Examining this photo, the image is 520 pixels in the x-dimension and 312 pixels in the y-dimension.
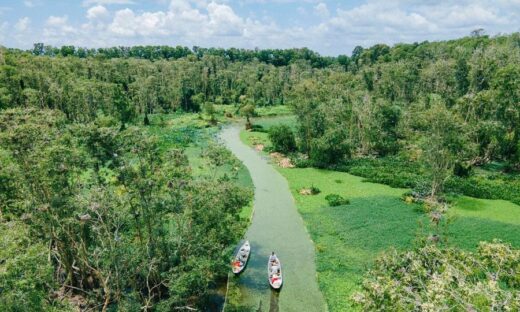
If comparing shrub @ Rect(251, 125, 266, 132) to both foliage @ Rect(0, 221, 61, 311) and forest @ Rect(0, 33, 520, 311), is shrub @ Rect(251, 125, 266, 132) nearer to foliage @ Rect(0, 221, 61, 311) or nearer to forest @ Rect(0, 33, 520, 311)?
forest @ Rect(0, 33, 520, 311)

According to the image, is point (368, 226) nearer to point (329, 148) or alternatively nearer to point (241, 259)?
point (241, 259)

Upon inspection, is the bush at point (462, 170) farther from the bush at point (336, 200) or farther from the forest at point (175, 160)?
the bush at point (336, 200)

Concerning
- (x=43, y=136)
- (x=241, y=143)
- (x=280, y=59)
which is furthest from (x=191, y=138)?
(x=280, y=59)

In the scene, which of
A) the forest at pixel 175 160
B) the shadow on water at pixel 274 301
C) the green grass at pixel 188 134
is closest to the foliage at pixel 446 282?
the forest at pixel 175 160

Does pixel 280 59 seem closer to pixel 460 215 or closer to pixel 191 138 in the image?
pixel 191 138

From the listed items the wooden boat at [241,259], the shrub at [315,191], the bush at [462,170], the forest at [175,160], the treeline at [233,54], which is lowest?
the wooden boat at [241,259]

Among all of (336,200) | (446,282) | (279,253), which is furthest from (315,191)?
(446,282)

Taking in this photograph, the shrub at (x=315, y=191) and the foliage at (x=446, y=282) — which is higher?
the foliage at (x=446, y=282)
